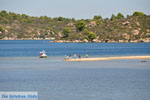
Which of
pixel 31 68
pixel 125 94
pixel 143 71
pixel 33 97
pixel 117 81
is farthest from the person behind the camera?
pixel 31 68

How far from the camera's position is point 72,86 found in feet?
195

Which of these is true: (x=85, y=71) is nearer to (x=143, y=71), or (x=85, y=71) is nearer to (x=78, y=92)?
(x=143, y=71)

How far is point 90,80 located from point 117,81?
168 inches

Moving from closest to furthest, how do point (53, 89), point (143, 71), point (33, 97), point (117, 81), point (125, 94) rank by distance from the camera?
point (33, 97), point (125, 94), point (53, 89), point (117, 81), point (143, 71)

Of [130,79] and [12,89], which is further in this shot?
[130,79]

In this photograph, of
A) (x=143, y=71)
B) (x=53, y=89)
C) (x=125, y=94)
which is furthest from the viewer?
(x=143, y=71)

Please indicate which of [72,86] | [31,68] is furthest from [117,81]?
[31,68]

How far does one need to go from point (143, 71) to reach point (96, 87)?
2108cm

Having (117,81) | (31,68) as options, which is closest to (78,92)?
(117,81)

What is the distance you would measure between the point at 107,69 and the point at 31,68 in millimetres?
15217

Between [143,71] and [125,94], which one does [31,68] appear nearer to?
[143,71]

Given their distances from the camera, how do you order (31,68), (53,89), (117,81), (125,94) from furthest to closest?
(31,68)
(117,81)
(53,89)
(125,94)

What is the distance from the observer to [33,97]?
48562 mm

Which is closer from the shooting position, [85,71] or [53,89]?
[53,89]
